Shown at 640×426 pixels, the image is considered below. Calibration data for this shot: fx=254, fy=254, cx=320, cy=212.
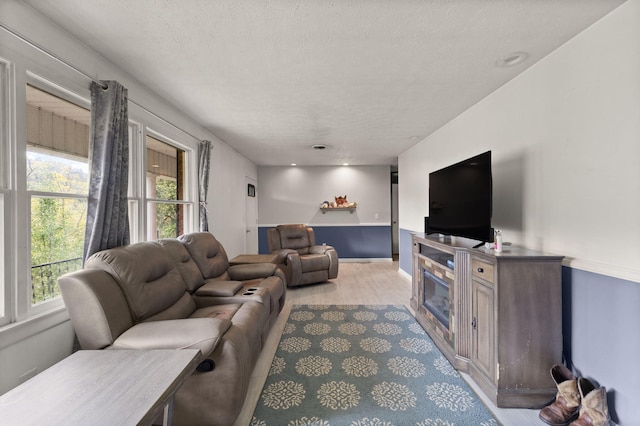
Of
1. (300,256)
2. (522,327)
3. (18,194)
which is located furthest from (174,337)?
(300,256)

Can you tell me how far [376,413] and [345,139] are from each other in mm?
3430

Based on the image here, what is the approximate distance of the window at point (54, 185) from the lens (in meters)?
1.52

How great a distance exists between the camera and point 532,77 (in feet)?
6.38

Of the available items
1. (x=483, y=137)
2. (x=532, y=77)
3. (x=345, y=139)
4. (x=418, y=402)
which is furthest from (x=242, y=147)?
(x=418, y=402)

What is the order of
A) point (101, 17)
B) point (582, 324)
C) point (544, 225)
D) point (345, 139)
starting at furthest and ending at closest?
point (345, 139) → point (544, 225) → point (582, 324) → point (101, 17)

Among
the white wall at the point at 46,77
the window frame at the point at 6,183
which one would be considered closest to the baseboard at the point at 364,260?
the white wall at the point at 46,77

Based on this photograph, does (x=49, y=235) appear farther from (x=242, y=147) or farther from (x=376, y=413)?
(x=242, y=147)

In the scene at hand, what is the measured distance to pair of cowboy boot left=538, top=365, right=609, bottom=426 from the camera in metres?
1.37

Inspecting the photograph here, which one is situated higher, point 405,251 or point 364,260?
point 405,251

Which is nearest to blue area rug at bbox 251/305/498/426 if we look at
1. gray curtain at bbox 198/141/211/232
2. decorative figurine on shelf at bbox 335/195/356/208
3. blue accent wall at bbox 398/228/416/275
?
gray curtain at bbox 198/141/211/232

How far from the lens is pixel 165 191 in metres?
2.89

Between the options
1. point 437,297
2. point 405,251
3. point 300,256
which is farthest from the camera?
point 405,251

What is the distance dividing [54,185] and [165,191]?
1.25 metres

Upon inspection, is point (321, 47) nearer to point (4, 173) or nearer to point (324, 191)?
point (4, 173)
